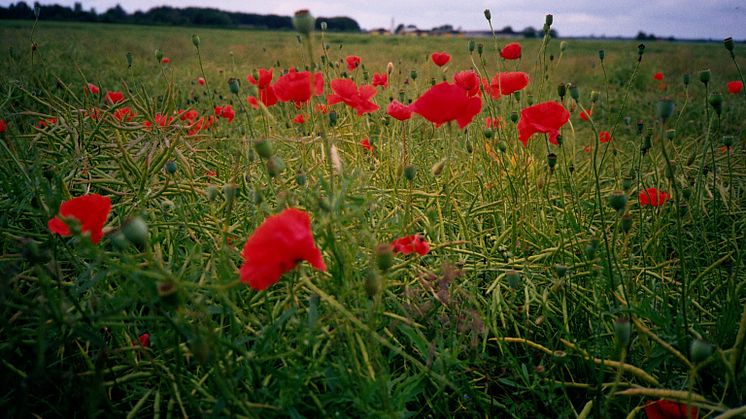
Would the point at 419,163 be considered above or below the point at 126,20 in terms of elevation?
below

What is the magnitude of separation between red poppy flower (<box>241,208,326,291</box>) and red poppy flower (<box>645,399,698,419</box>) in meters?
0.71

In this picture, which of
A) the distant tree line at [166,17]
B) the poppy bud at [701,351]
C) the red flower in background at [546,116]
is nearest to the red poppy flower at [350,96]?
the red flower in background at [546,116]

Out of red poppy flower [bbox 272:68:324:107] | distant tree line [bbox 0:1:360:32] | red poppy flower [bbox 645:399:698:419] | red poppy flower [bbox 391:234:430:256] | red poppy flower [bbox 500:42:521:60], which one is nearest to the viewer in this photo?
red poppy flower [bbox 645:399:698:419]

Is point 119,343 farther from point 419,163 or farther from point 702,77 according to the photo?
point 702,77

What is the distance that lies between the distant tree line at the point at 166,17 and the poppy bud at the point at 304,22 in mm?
30687

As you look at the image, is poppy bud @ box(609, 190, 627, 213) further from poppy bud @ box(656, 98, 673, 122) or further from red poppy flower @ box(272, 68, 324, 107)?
red poppy flower @ box(272, 68, 324, 107)

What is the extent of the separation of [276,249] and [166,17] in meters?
49.0

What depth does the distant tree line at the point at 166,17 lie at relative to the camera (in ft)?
111

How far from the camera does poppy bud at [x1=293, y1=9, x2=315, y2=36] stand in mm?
671

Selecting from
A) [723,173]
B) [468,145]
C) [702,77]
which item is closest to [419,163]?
[468,145]

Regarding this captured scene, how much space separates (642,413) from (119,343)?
1.15 m

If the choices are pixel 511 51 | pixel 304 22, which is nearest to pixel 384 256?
pixel 304 22

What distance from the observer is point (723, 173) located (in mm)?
2227

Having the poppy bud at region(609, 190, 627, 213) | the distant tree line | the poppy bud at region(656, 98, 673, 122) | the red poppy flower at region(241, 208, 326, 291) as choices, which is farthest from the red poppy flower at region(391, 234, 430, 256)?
the distant tree line
